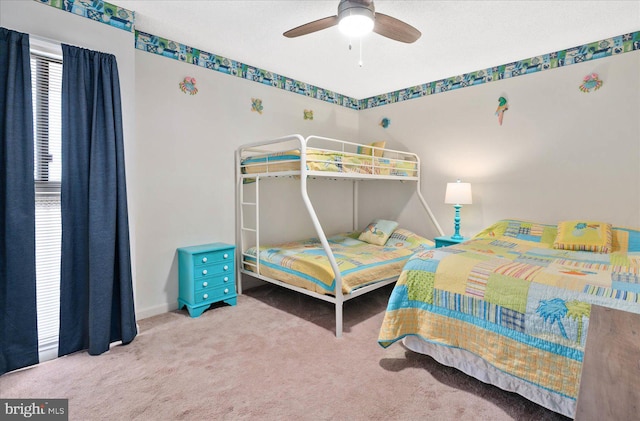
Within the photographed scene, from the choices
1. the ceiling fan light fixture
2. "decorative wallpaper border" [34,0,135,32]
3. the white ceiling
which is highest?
the white ceiling

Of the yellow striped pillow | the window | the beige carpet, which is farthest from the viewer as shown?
the yellow striped pillow

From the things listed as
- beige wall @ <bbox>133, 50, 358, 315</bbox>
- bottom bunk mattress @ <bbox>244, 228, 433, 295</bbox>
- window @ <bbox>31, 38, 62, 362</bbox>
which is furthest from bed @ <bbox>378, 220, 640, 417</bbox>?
window @ <bbox>31, 38, 62, 362</bbox>

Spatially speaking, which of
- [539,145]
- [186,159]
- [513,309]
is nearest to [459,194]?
[539,145]

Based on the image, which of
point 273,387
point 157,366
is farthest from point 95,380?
point 273,387

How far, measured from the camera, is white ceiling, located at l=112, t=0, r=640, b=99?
2.36 metres

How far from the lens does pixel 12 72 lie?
1958 millimetres

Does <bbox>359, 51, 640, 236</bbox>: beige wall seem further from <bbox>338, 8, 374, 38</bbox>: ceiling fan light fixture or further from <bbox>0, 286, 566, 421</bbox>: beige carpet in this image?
<bbox>338, 8, 374, 38</bbox>: ceiling fan light fixture

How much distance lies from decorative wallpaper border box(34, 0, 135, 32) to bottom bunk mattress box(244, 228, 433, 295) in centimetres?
228

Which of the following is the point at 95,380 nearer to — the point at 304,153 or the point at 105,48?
the point at 304,153

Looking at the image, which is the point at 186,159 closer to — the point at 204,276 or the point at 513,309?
the point at 204,276

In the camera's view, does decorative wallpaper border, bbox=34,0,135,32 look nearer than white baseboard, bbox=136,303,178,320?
Yes

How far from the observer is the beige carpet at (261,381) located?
1696mm

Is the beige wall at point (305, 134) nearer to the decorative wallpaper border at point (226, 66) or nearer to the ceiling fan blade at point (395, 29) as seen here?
the decorative wallpaper border at point (226, 66)

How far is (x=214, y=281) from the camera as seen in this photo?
9.99ft
